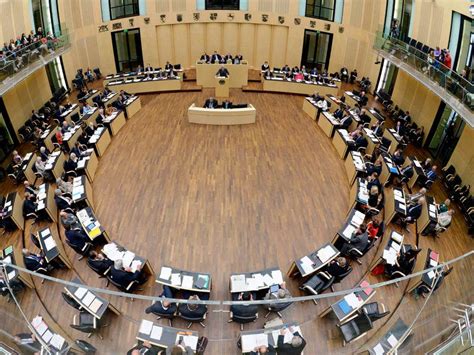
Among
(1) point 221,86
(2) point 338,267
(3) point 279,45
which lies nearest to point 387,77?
(3) point 279,45

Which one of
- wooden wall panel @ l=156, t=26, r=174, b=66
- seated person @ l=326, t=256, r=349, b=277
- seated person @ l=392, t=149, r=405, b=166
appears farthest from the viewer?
wooden wall panel @ l=156, t=26, r=174, b=66

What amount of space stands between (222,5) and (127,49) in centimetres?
620

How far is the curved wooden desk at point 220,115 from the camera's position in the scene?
15.4 metres

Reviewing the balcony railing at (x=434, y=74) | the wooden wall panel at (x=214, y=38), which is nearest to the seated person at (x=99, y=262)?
the balcony railing at (x=434, y=74)

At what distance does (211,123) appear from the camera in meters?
15.7

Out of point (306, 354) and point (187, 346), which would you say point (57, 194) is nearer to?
point (187, 346)

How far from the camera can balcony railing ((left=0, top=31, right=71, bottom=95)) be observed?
12.4 metres

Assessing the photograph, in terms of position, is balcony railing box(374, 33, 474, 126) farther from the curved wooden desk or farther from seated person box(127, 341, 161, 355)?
seated person box(127, 341, 161, 355)

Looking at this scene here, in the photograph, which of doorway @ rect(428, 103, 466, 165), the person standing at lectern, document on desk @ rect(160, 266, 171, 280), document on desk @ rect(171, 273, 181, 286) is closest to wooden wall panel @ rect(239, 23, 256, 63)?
the person standing at lectern

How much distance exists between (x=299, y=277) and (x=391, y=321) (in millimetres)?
2493

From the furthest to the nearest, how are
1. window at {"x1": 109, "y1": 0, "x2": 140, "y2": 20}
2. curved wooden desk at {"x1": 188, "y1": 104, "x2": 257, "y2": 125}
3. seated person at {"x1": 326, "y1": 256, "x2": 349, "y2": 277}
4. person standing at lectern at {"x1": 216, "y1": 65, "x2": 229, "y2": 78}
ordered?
window at {"x1": 109, "y1": 0, "x2": 140, "y2": 20}, person standing at lectern at {"x1": 216, "y1": 65, "x2": 229, "y2": 78}, curved wooden desk at {"x1": 188, "y1": 104, "x2": 257, "y2": 125}, seated person at {"x1": 326, "y1": 256, "x2": 349, "y2": 277}

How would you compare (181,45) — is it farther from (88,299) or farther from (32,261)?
(88,299)

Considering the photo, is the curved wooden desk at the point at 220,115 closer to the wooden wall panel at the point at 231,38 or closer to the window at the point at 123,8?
the wooden wall panel at the point at 231,38

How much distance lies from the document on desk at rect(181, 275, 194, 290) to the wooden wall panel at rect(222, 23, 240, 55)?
1797cm
